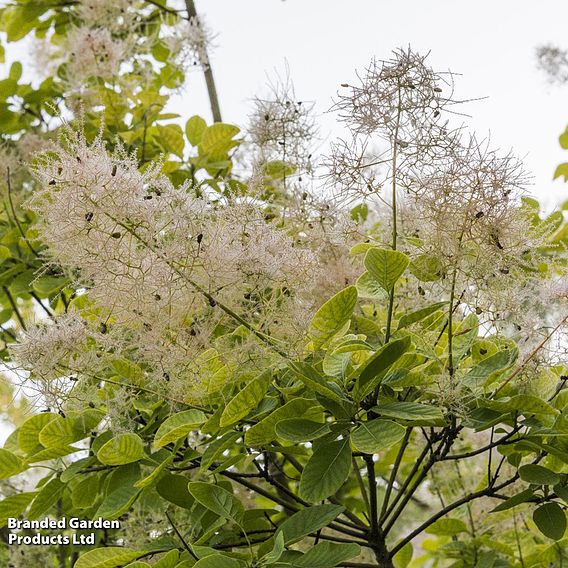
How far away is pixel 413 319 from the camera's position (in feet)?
3.46

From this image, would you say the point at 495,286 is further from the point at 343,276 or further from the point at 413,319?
the point at 343,276

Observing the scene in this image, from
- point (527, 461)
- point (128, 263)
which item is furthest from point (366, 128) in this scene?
point (527, 461)

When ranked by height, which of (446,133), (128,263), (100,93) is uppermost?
(100,93)

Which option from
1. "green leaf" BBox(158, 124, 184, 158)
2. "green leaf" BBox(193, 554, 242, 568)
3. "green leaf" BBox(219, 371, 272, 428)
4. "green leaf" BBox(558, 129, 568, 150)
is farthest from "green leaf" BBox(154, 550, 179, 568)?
"green leaf" BBox(558, 129, 568, 150)

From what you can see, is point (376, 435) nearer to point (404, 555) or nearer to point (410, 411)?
point (410, 411)

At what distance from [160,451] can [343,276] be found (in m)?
0.42

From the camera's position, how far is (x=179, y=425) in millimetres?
1045

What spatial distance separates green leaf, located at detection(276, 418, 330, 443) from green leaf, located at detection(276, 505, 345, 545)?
0.12 meters

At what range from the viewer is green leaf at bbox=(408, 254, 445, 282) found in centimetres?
110

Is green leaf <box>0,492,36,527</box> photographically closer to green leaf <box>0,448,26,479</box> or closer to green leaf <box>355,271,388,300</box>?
green leaf <box>0,448,26,479</box>

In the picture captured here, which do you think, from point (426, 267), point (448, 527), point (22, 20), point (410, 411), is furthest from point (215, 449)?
point (22, 20)

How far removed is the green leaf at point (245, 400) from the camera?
1003mm

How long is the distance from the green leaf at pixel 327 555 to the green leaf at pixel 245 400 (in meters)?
0.20

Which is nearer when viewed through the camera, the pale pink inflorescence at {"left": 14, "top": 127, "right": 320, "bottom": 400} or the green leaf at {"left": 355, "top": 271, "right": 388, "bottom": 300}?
the pale pink inflorescence at {"left": 14, "top": 127, "right": 320, "bottom": 400}
